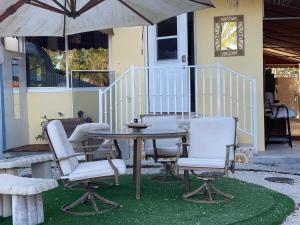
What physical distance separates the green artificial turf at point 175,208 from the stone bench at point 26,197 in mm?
211

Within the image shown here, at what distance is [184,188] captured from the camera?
6074mm

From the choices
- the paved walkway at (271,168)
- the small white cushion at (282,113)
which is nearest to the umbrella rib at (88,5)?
the paved walkway at (271,168)

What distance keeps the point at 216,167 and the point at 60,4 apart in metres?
2.61

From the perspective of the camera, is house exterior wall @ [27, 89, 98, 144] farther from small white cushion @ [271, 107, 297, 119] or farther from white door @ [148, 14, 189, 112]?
small white cushion @ [271, 107, 297, 119]

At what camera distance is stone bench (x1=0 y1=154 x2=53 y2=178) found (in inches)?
209

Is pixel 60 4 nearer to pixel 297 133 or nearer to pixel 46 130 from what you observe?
pixel 46 130

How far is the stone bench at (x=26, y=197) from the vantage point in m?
4.33

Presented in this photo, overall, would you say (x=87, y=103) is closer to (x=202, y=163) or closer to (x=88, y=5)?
(x=88, y=5)

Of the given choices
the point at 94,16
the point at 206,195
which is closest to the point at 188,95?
the point at 94,16

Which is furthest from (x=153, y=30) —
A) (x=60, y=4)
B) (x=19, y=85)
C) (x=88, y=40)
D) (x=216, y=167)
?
(x=216, y=167)

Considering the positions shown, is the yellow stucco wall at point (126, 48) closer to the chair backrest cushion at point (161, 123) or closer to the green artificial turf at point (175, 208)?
the chair backrest cushion at point (161, 123)

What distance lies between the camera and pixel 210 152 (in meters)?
5.88

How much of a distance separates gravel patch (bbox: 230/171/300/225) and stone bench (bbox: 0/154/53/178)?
2.66 metres

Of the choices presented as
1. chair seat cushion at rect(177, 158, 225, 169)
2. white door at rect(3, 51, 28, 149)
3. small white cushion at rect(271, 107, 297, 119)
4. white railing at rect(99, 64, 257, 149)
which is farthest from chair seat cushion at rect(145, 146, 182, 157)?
white door at rect(3, 51, 28, 149)
